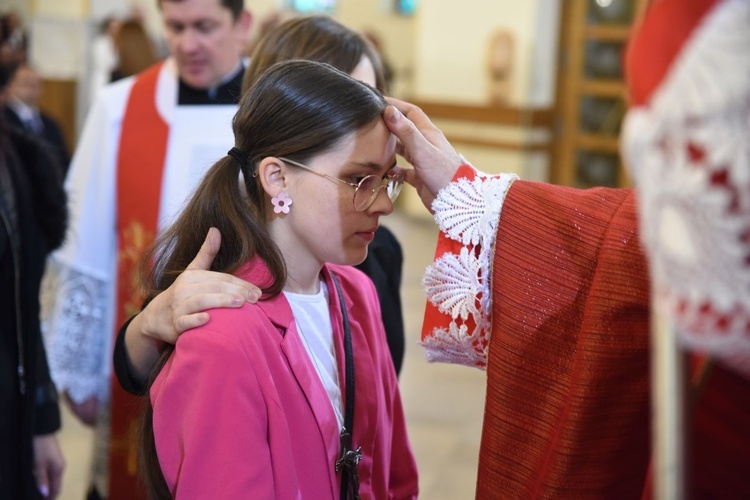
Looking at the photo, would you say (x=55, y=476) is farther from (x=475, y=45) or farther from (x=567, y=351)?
(x=475, y=45)

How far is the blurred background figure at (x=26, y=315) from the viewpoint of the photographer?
1.96 meters

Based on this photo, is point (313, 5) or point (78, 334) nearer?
point (78, 334)

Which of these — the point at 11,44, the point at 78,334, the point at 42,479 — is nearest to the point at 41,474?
the point at 42,479

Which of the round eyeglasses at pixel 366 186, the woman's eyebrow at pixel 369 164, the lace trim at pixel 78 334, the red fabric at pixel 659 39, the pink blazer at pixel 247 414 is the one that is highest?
the red fabric at pixel 659 39

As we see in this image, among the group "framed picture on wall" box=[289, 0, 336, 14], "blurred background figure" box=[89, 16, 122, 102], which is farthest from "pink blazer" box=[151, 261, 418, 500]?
"framed picture on wall" box=[289, 0, 336, 14]

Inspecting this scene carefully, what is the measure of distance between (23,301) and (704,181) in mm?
1633

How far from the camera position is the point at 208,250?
1494 mm

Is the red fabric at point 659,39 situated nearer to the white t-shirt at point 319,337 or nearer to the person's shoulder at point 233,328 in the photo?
the person's shoulder at point 233,328

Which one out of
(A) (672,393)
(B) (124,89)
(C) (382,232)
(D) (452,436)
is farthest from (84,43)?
(A) (672,393)

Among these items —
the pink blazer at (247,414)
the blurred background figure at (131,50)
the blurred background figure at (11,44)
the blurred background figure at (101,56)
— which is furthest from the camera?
the blurred background figure at (101,56)

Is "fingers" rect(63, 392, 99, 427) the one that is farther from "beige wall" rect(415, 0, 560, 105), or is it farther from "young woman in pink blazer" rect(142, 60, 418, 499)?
"beige wall" rect(415, 0, 560, 105)

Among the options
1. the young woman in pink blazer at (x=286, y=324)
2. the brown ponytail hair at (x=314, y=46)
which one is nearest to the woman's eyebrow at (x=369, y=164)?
the young woman in pink blazer at (x=286, y=324)

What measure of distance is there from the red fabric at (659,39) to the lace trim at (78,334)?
203 cm

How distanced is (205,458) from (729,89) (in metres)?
0.89
